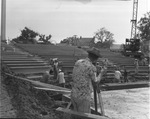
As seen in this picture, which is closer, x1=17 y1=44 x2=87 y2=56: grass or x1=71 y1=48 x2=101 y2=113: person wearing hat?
x1=71 y1=48 x2=101 y2=113: person wearing hat

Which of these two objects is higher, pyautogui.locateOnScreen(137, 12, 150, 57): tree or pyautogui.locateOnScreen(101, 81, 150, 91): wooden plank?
pyautogui.locateOnScreen(137, 12, 150, 57): tree

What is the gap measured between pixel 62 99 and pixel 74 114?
4.25m

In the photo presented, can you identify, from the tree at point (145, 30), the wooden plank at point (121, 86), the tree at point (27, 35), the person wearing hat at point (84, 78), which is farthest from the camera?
the tree at point (27, 35)

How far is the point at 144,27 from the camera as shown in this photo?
41.6m

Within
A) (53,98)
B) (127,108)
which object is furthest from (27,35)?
(127,108)

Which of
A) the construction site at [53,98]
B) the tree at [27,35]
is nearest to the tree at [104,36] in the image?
the tree at [27,35]

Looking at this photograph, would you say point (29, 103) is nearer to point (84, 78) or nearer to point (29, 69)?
point (84, 78)

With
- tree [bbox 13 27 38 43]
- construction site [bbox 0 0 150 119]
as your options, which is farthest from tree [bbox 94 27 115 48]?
construction site [bbox 0 0 150 119]

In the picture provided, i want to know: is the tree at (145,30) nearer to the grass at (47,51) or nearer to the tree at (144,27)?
the tree at (144,27)

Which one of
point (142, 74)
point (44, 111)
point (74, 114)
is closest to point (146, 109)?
point (44, 111)

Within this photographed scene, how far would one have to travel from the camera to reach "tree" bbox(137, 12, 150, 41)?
136 feet

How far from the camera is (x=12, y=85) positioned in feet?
23.1

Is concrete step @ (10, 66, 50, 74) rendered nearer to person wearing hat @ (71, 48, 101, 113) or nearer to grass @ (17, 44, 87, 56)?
grass @ (17, 44, 87, 56)

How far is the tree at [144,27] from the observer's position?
41.3 metres
